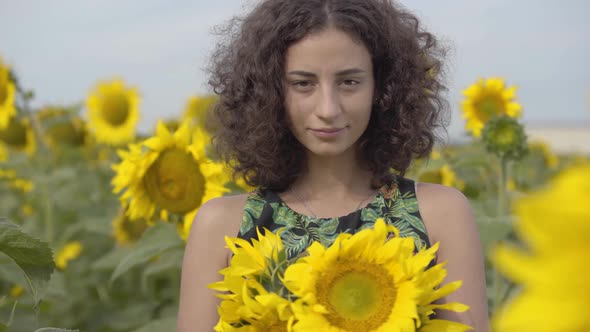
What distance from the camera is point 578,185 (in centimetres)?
46

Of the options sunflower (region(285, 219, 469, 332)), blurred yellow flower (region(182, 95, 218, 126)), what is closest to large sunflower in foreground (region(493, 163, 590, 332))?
sunflower (region(285, 219, 469, 332))

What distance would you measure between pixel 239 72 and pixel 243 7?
0.24 meters

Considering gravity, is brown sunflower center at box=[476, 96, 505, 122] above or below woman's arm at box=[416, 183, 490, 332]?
above

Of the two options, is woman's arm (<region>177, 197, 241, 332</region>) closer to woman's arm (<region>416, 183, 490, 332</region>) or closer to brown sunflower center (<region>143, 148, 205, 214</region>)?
woman's arm (<region>416, 183, 490, 332</region>)

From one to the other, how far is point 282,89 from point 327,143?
0.59 ft

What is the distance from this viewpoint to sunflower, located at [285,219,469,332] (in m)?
1.03

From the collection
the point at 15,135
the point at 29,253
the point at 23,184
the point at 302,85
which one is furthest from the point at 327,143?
the point at 23,184

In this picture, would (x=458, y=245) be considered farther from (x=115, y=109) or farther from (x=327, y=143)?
(x=115, y=109)

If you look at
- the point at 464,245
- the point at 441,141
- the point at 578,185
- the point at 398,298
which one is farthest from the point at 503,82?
the point at 578,185

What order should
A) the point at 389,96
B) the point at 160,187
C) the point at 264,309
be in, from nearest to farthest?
the point at 264,309
the point at 389,96
the point at 160,187

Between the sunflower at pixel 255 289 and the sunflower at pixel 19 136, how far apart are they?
3725mm

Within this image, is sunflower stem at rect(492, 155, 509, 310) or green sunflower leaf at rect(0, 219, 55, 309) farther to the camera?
sunflower stem at rect(492, 155, 509, 310)

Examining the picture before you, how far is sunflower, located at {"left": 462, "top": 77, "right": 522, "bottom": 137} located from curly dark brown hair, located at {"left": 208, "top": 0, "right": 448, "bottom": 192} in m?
1.53

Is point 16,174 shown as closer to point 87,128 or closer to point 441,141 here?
point 87,128
